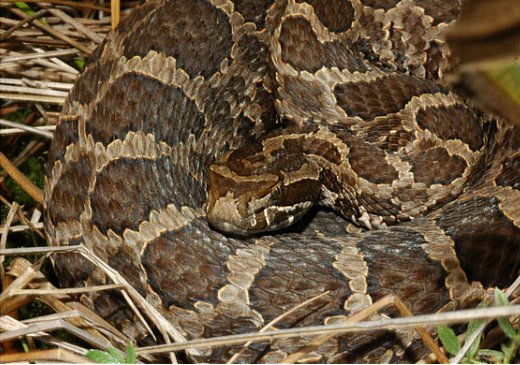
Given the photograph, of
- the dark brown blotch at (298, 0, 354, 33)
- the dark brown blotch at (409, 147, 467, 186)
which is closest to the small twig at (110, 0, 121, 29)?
the dark brown blotch at (298, 0, 354, 33)

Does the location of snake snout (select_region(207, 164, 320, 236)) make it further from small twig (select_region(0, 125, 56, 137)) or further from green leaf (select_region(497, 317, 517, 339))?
green leaf (select_region(497, 317, 517, 339))

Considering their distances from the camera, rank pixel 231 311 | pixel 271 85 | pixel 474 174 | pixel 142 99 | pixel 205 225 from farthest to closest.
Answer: pixel 271 85 < pixel 474 174 < pixel 142 99 < pixel 205 225 < pixel 231 311

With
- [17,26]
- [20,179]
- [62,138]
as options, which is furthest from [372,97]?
[17,26]

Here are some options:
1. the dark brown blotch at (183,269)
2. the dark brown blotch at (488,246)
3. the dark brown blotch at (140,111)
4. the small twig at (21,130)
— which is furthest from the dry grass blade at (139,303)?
the dark brown blotch at (488,246)

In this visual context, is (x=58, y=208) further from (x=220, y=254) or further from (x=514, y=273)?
(x=514, y=273)

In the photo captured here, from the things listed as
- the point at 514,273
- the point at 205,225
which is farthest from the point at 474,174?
the point at 205,225

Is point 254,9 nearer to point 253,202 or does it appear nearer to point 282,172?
point 282,172
